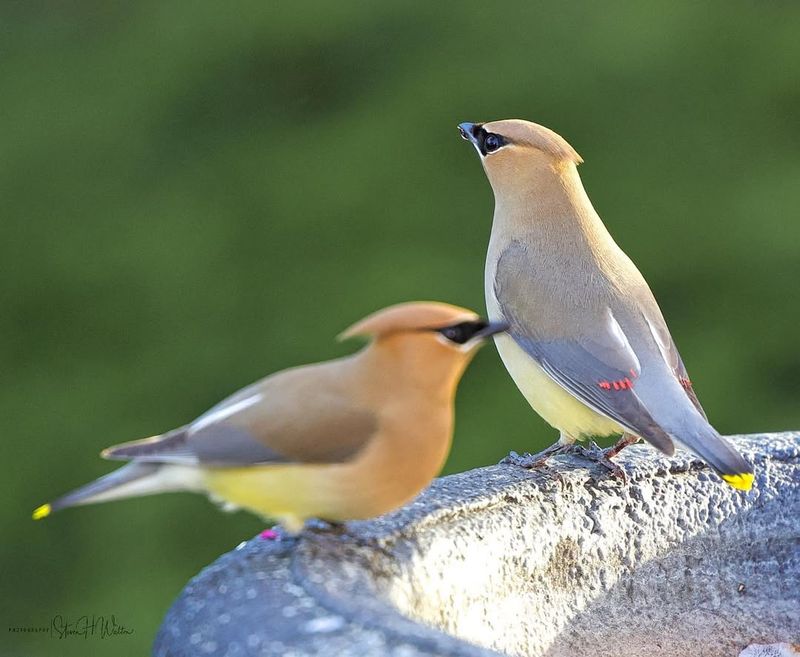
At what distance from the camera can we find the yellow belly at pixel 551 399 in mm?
3234

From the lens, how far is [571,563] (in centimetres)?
229

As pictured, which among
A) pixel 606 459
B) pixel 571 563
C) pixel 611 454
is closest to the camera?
pixel 571 563

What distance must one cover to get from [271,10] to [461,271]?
1586mm

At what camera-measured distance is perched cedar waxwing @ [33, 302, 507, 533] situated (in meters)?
2.03

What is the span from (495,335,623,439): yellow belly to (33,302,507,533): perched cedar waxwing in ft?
3.92

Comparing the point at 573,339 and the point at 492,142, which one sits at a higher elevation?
the point at 492,142

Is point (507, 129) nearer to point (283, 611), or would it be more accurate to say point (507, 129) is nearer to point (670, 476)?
point (670, 476)

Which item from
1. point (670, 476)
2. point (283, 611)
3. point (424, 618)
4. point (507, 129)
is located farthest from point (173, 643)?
point (507, 129)

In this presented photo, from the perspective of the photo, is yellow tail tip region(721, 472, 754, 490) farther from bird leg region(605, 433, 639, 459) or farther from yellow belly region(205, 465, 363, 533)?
yellow belly region(205, 465, 363, 533)

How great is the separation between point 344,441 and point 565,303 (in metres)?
1.27

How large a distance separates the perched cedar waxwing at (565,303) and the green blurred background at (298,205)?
1.52 metres

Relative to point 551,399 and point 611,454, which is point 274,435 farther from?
point 551,399

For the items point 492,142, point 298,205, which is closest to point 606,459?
point 492,142

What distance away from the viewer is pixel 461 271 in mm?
5199
